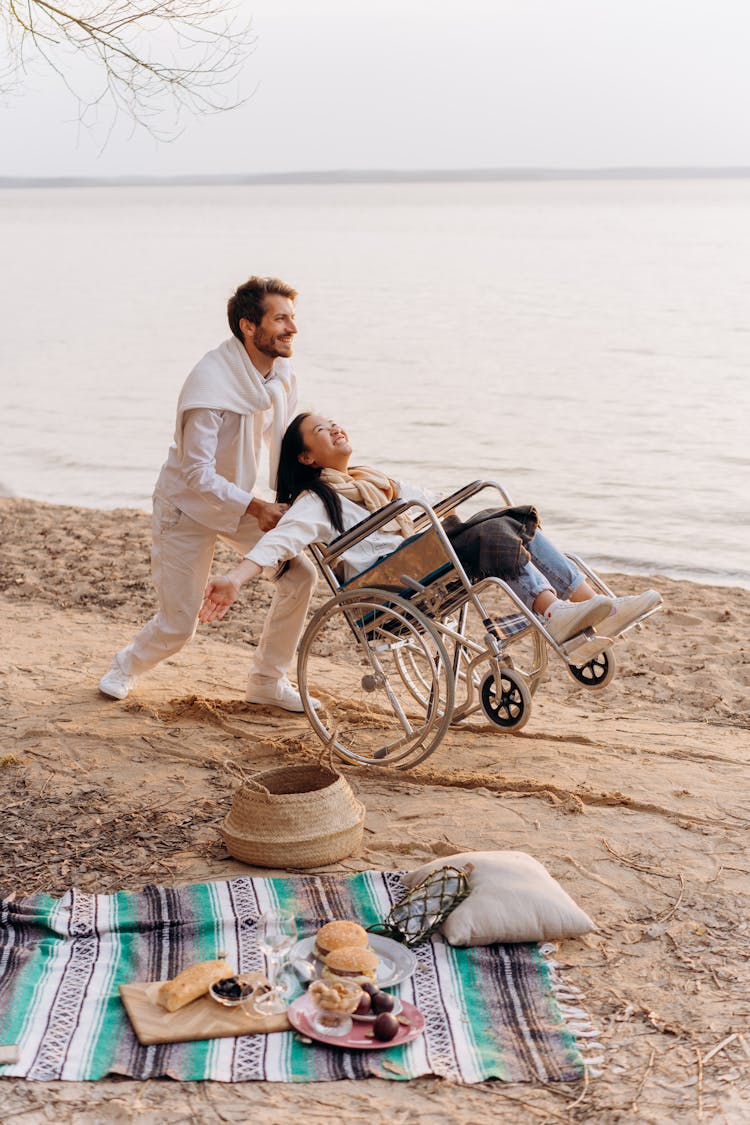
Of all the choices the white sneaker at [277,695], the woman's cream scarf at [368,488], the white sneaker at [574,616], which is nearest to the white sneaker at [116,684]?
the white sneaker at [277,695]

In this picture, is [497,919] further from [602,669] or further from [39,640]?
[39,640]

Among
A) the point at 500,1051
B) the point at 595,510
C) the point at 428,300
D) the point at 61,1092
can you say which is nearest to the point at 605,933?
the point at 500,1051

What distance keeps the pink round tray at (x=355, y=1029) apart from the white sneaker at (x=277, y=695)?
242cm

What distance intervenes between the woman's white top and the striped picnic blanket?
1.21m

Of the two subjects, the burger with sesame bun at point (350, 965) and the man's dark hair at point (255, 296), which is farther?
the man's dark hair at point (255, 296)

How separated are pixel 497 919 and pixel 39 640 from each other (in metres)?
3.89

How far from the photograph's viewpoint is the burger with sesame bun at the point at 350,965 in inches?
134

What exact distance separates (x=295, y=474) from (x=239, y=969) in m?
2.07

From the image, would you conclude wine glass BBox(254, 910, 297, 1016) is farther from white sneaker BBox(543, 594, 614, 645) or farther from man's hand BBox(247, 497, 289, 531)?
man's hand BBox(247, 497, 289, 531)

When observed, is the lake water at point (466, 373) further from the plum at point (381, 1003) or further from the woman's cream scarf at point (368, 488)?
the plum at point (381, 1003)

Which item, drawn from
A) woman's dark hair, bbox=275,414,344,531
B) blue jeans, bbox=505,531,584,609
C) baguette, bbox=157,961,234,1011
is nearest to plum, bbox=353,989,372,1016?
baguette, bbox=157,961,234,1011

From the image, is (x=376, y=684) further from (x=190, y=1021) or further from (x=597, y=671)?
(x=190, y=1021)

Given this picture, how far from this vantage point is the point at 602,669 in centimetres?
481

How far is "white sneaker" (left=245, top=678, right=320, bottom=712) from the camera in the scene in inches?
226
